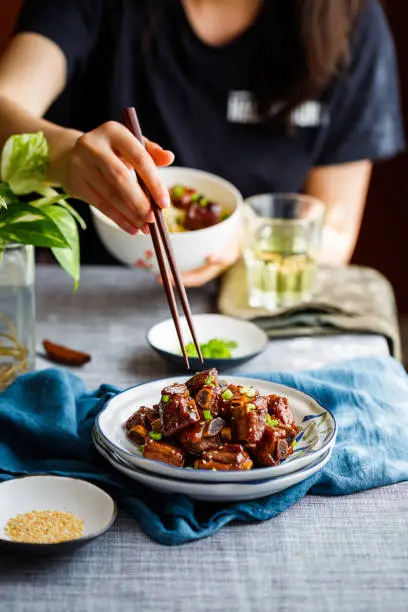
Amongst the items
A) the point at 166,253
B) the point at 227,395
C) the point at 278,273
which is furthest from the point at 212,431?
the point at 278,273

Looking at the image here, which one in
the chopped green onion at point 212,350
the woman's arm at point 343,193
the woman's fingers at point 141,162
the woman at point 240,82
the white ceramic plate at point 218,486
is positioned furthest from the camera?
the woman's arm at point 343,193

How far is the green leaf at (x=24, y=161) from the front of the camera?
1.35m

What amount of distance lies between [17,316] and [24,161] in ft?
0.82

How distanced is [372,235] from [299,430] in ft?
8.10

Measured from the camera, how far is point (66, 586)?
2.99 ft

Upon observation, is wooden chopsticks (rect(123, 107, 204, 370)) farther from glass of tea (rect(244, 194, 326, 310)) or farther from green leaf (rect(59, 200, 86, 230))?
glass of tea (rect(244, 194, 326, 310))

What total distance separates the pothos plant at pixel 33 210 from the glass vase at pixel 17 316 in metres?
0.07

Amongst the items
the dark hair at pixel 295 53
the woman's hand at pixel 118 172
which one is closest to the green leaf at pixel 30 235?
the woman's hand at pixel 118 172

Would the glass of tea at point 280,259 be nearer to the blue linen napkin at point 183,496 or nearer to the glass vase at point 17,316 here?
the blue linen napkin at point 183,496

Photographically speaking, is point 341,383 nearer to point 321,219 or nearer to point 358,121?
point 321,219

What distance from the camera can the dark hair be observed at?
7.06 ft

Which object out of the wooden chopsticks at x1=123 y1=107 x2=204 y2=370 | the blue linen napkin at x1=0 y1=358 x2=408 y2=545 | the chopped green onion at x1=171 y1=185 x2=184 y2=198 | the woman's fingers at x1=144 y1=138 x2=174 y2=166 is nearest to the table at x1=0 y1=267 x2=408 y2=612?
the blue linen napkin at x1=0 y1=358 x2=408 y2=545

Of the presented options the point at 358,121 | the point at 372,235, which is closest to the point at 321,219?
the point at 358,121

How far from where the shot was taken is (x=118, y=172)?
4.06 ft
